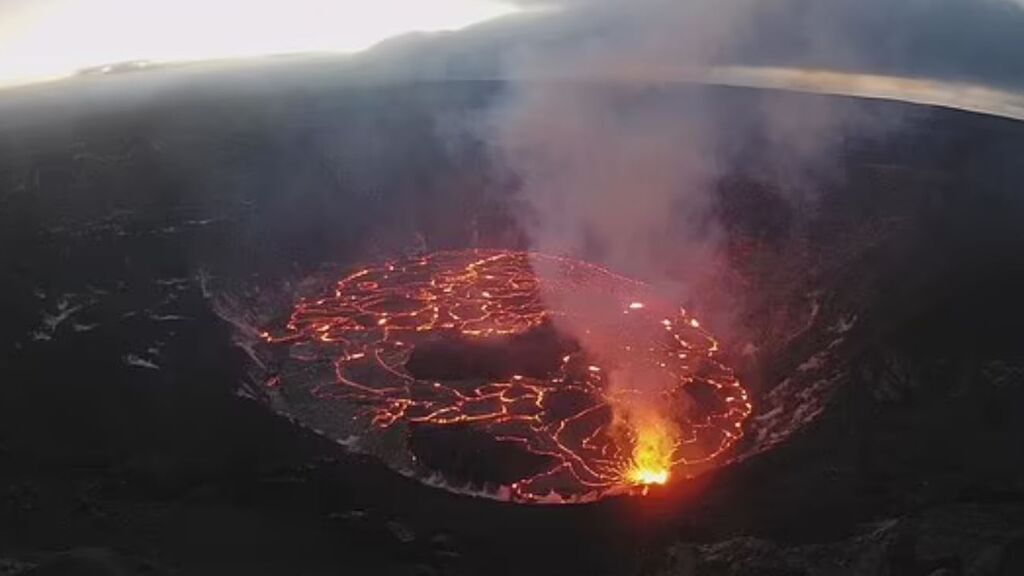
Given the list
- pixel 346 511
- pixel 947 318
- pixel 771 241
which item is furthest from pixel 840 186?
pixel 346 511

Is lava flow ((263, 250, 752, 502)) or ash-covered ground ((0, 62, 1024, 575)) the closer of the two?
ash-covered ground ((0, 62, 1024, 575))

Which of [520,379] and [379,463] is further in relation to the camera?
[520,379]

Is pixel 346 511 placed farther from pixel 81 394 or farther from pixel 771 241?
pixel 771 241

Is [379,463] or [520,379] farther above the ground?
[520,379]

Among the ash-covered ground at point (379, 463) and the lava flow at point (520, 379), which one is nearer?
the ash-covered ground at point (379, 463)
